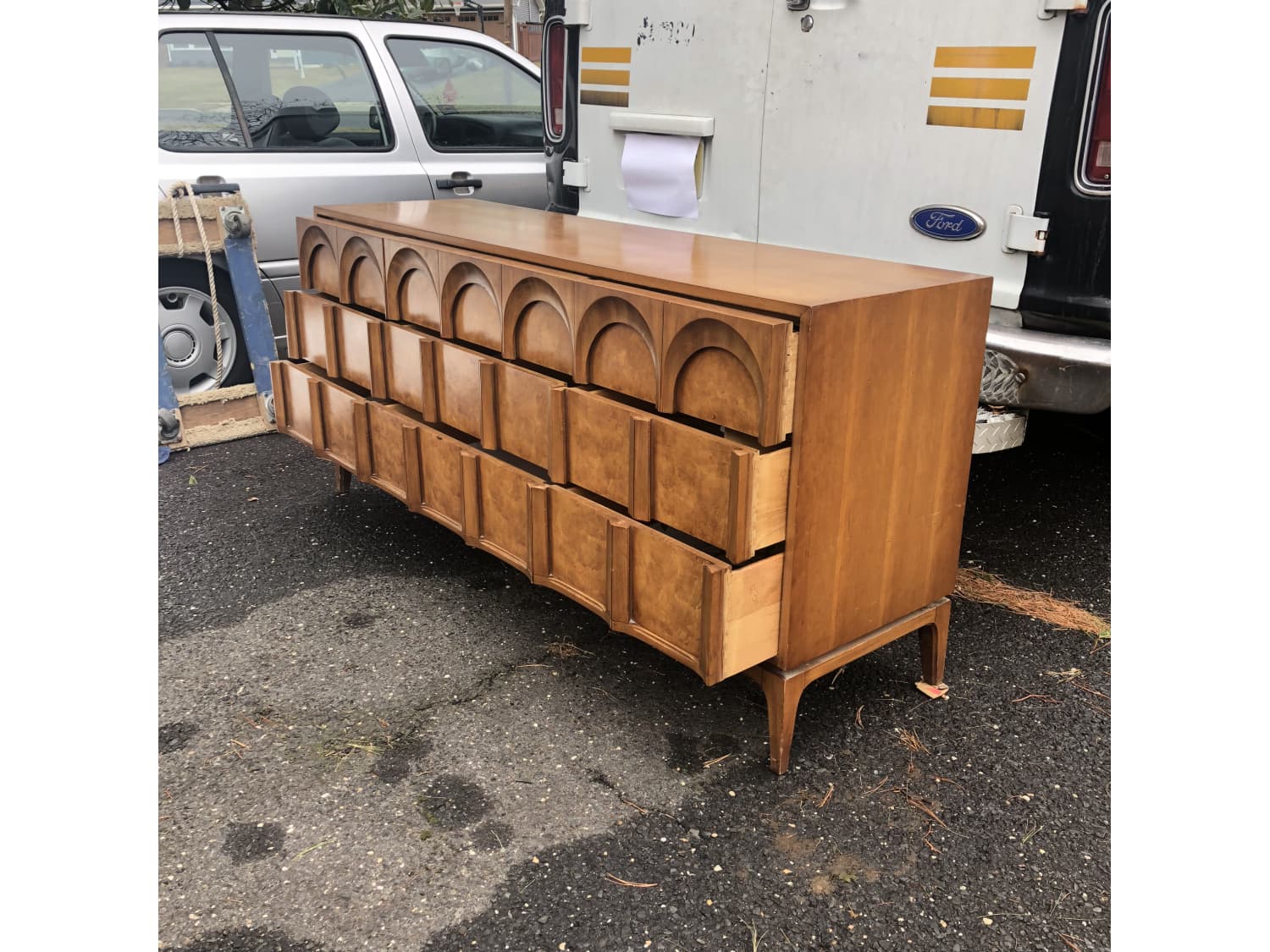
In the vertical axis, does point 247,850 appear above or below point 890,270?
below

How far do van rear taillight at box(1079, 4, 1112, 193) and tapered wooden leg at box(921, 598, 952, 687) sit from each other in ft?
4.17

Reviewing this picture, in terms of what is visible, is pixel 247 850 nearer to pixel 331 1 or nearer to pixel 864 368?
pixel 864 368

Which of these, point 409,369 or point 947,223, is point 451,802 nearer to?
point 409,369

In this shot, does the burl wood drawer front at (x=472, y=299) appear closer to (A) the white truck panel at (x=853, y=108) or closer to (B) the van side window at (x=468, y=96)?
(A) the white truck panel at (x=853, y=108)

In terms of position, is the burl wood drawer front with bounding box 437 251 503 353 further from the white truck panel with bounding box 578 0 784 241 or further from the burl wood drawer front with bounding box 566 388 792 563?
the white truck panel with bounding box 578 0 784 241

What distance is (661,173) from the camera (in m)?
4.14

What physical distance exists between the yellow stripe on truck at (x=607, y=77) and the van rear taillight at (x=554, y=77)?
250 millimetres

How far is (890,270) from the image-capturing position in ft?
8.40

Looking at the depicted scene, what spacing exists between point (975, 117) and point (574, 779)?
2.28 meters

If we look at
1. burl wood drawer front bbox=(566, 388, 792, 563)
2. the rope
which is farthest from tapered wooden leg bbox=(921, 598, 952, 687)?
the rope

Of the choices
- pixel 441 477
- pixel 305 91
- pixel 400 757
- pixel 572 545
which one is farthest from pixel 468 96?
pixel 400 757

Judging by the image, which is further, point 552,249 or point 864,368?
point 552,249

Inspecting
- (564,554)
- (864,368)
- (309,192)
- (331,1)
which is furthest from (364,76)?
(331,1)

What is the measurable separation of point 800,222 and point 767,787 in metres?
2.08
